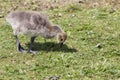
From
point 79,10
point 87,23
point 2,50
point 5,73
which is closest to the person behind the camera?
point 5,73

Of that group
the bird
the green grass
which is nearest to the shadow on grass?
the green grass

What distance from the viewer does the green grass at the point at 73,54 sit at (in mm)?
7973

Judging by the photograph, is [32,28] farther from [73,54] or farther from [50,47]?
[73,54]

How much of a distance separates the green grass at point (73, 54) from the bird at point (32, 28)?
11.9 inches

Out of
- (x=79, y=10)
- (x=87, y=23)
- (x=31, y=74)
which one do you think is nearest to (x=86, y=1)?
(x=79, y=10)

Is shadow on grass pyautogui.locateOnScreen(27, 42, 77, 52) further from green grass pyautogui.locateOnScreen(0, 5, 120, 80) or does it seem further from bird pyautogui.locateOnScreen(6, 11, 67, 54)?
bird pyautogui.locateOnScreen(6, 11, 67, 54)

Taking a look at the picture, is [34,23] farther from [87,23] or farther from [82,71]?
[87,23]

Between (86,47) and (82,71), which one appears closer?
(82,71)

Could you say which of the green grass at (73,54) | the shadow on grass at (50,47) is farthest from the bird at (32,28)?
the green grass at (73,54)

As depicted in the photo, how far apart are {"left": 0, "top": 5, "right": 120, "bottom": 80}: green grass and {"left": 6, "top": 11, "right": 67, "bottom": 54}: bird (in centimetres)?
30

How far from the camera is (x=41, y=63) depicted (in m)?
8.45

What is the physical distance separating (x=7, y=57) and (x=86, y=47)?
194cm

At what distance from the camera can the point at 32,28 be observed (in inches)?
348

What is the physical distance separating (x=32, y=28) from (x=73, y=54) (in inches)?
42.9
